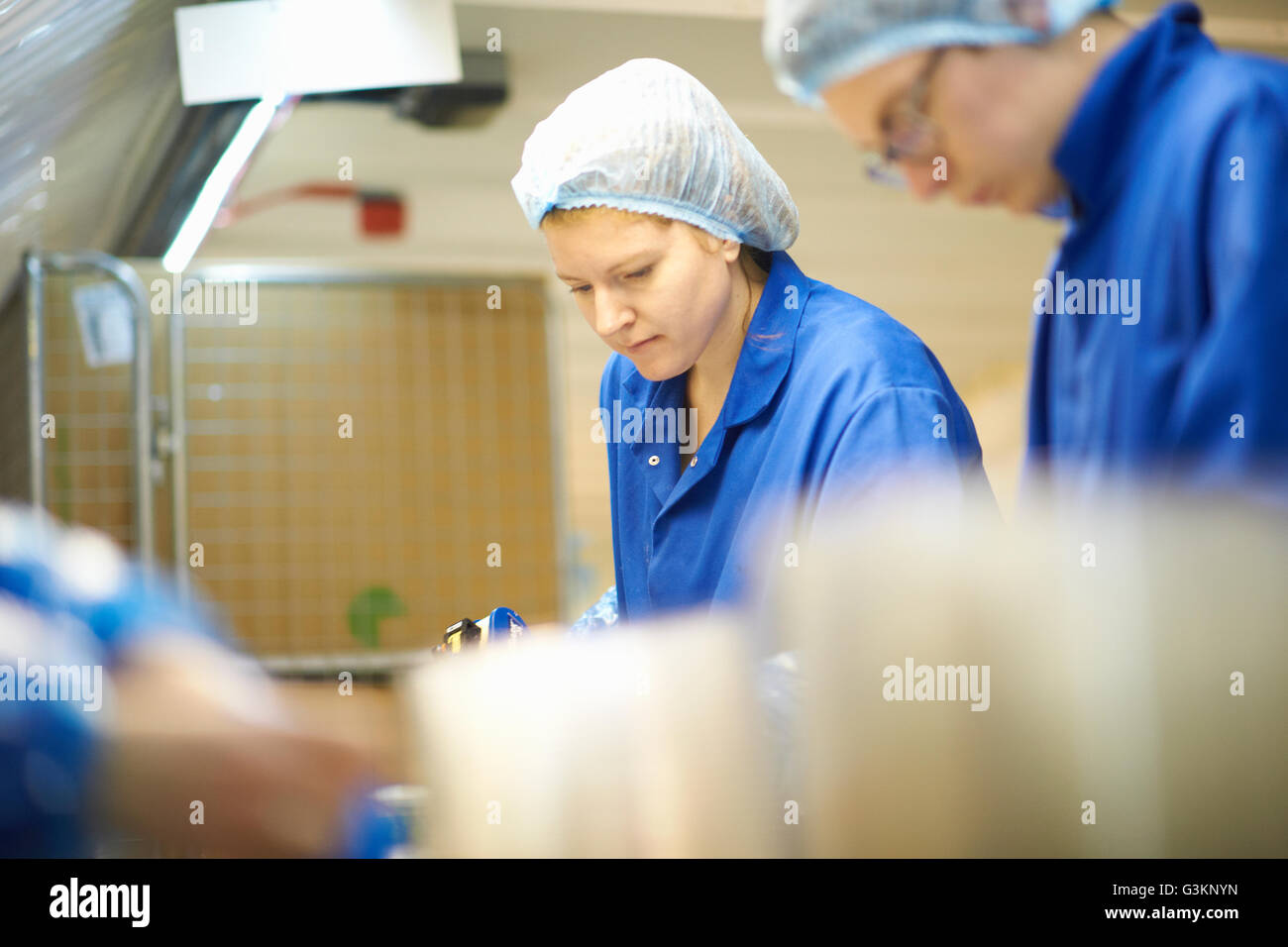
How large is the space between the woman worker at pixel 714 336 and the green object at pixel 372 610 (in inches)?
42.0

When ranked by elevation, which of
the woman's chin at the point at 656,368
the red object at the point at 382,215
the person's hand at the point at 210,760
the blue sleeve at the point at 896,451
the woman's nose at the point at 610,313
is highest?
the red object at the point at 382,215

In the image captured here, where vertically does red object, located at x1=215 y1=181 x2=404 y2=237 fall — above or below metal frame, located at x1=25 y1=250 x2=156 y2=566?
above

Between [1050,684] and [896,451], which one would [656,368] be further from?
[1050,684]

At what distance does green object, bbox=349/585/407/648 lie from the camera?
2045mm

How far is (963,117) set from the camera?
2.44 ft

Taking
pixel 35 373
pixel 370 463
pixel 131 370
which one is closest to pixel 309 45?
pixel 35 373

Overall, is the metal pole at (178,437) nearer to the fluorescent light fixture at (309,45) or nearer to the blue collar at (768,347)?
the fluorescent light fixture at (309,45)

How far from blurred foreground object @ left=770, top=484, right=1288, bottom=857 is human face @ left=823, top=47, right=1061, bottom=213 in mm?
228

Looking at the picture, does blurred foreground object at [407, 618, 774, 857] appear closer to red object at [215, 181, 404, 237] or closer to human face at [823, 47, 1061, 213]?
human face at [823, 47, 1061, 213]

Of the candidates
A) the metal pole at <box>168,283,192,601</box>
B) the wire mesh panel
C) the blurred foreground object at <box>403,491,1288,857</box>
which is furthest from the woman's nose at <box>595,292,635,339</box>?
the metal pole at <box>168,283,192,601</box>

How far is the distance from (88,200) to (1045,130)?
1420 millimetres

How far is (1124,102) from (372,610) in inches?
63.7

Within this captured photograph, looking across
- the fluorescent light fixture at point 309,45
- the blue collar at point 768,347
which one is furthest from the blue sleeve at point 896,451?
the fluorescent light fixture at point 309,45

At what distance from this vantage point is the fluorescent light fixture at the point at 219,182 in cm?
125
